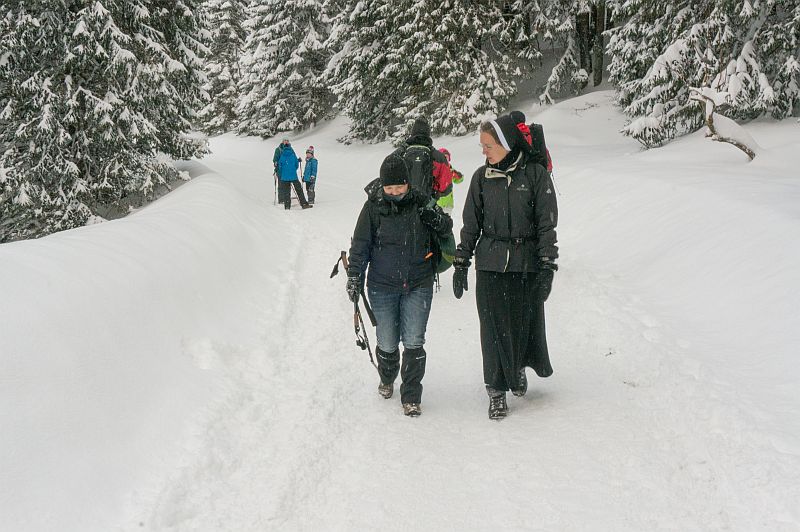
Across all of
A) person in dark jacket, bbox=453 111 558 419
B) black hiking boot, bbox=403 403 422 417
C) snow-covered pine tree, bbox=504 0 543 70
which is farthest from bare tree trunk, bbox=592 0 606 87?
black hiking boot, bbox=403 403 422 417

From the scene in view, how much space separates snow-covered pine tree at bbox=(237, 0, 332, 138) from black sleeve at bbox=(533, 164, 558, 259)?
1083 inches

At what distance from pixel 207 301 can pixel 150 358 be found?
1.62 meters

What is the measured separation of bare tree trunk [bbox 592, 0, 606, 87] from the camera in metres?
21.6

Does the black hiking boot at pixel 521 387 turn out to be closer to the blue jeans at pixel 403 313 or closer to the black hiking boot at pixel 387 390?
the blue jeans at pixel 403 313

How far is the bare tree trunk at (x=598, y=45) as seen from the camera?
70.7 feet

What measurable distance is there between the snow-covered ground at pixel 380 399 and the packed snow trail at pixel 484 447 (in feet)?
0.05

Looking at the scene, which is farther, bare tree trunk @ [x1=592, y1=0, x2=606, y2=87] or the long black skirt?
bare tree trunk @ [x1=592, y1=0, x2=606, y2=87]

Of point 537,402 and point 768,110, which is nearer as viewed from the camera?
point 537,402

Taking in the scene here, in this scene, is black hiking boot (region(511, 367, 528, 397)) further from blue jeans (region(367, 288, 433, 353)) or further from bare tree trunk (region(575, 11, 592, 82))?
bare tree trunk (region(575, 11, 592, 82))

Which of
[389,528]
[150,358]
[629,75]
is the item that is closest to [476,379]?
[389,528]

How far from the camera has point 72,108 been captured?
11.4 metres

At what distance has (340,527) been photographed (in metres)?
3.03

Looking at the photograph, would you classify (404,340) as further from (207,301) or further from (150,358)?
(207,301)

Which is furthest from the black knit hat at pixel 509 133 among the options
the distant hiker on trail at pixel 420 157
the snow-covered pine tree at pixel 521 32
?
the snow-covered pine tree at pixel 521 32
